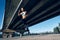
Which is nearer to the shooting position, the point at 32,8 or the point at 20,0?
the point at 20,0

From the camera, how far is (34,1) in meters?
22.5

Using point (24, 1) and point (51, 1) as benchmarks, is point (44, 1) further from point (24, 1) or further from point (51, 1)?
point (24, 1)

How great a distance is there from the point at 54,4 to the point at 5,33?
45296 millimetres

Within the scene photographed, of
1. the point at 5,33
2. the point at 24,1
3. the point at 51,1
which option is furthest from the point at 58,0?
the point at 5,33

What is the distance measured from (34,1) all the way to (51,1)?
3.17 meters

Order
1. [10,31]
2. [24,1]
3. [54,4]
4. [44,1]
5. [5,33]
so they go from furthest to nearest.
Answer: [5,33]
[10,31]
[54,4]
[44,1]
[24,1]

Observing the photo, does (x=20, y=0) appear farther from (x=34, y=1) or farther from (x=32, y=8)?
(x=32, y=8)

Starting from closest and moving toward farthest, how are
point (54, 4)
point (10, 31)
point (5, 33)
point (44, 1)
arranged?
point (44, 1) → point (54, 4) → point (10, 31) → point (5, 33)

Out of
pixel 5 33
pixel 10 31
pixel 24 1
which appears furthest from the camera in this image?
pixel 5 33

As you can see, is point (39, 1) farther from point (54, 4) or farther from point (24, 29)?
point (24, 29)

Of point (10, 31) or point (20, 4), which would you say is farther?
point (10, 31)

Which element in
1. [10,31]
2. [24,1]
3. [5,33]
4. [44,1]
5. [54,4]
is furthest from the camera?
[5,33]

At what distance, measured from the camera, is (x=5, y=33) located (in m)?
65.0

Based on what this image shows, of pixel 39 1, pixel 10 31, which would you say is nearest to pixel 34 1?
pixel 39 1
